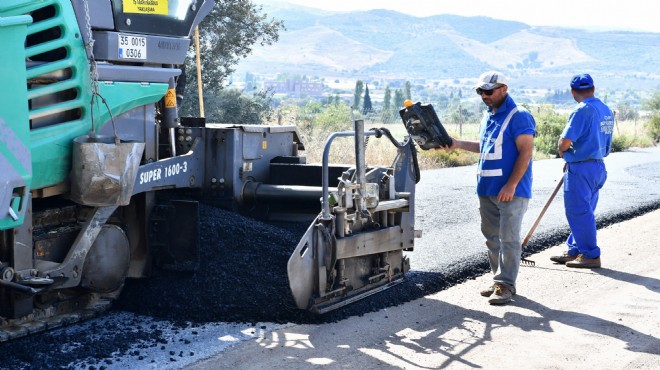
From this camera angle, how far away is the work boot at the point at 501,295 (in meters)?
6.96

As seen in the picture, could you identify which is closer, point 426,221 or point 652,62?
point 426,221

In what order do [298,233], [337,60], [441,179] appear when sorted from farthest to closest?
[337,60] → [441,179] → [298,233]

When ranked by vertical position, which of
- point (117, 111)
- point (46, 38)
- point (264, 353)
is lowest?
point (264, 353)

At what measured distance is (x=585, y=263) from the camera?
27.5 feet

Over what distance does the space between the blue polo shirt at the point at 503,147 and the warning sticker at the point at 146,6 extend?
262cm

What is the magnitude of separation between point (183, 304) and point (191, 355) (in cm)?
92

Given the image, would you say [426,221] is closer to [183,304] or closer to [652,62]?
[183,304]

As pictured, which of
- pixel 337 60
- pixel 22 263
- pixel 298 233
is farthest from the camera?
pixel 337 60

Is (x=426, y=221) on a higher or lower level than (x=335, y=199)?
lower

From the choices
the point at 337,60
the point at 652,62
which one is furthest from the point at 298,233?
the point at 652,62

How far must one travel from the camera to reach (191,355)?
5.44 m

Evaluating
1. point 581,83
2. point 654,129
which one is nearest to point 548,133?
point 654,129

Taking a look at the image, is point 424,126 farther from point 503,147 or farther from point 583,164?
point 583,164

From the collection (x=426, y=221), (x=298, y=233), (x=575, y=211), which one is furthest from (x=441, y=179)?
(x=298, y=233)
